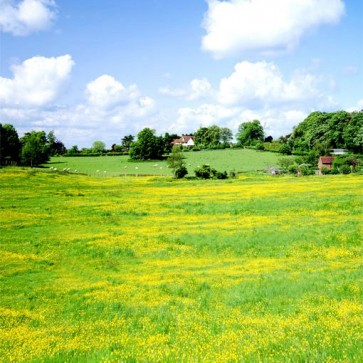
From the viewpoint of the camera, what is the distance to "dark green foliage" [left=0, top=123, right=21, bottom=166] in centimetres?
12161

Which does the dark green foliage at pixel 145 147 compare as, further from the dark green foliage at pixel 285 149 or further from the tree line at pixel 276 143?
the dark green foliage at pixel 285 149

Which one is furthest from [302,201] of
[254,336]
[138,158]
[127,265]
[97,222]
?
[138,158]

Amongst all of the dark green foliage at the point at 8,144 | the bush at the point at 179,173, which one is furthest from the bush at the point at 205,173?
the dark green foliage at the point at 8,144

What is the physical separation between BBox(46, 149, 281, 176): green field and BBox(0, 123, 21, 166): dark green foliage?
1419 centimetres

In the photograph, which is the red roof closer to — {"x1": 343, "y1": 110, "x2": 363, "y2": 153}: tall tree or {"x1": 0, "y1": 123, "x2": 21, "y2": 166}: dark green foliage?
A: {"x1": 343, "y1": 110, "x2": 363, "y2": 153}: tall tree

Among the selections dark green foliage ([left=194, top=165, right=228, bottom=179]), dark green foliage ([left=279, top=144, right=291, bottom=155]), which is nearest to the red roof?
dark green foliage ([left=194, top=165, right=228, bottom=179])

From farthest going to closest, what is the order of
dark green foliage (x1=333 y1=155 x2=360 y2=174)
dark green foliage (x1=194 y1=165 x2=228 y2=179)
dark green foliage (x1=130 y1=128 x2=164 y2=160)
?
dark green foliage (x1=130 y1=128 x2=164 y2=160), dark green foliage (x1=333 y1=155 x2=360 y2=174), dark green foliage (x1=194 y1=165 x2=228 y2=179)

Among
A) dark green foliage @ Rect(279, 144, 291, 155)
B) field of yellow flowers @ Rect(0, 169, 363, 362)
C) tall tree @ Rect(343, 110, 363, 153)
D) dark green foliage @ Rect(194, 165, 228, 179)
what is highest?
tall tree @ Rect(343, 110, 363, 153)

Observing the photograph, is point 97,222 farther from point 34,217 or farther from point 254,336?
point 254,336

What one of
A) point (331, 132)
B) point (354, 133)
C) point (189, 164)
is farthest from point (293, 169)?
point (331, 132)

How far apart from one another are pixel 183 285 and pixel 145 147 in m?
143

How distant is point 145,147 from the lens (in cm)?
16338

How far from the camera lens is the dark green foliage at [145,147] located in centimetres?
16262

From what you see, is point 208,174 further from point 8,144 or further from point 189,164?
point 8,144
